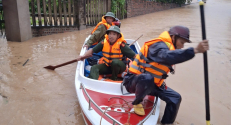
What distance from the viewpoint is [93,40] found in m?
4.17

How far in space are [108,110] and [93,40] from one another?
2.27m

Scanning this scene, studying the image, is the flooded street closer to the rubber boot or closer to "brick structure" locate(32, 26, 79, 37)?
the rubber boot

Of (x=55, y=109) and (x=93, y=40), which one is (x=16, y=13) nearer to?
(x=93, y=40)

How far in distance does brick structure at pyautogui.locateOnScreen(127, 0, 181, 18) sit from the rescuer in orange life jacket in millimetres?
10987

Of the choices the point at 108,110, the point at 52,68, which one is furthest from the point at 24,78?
the point at 108,110

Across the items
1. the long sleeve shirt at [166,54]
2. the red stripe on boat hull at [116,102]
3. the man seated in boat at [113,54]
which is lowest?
the red stripe on boat hull at [116,102]

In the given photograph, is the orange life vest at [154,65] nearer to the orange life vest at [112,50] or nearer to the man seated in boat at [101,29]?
the orange life vest at [112,50]

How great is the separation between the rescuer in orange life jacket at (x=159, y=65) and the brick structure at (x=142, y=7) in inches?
433

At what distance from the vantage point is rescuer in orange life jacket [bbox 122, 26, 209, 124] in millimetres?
1801

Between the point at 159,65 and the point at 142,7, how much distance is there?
13.4 metres

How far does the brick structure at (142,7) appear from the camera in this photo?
13.0m

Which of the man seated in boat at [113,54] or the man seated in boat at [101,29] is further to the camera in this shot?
the man seated in boat at [101,29]

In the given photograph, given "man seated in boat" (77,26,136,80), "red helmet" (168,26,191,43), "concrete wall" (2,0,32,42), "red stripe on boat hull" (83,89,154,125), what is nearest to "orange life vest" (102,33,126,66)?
"man seated in boat" (77,26,136,80)

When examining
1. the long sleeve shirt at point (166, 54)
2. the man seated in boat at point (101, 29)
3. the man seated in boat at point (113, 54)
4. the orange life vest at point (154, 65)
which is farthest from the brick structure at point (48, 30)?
the long sleeve shirt at point (166, 54)
